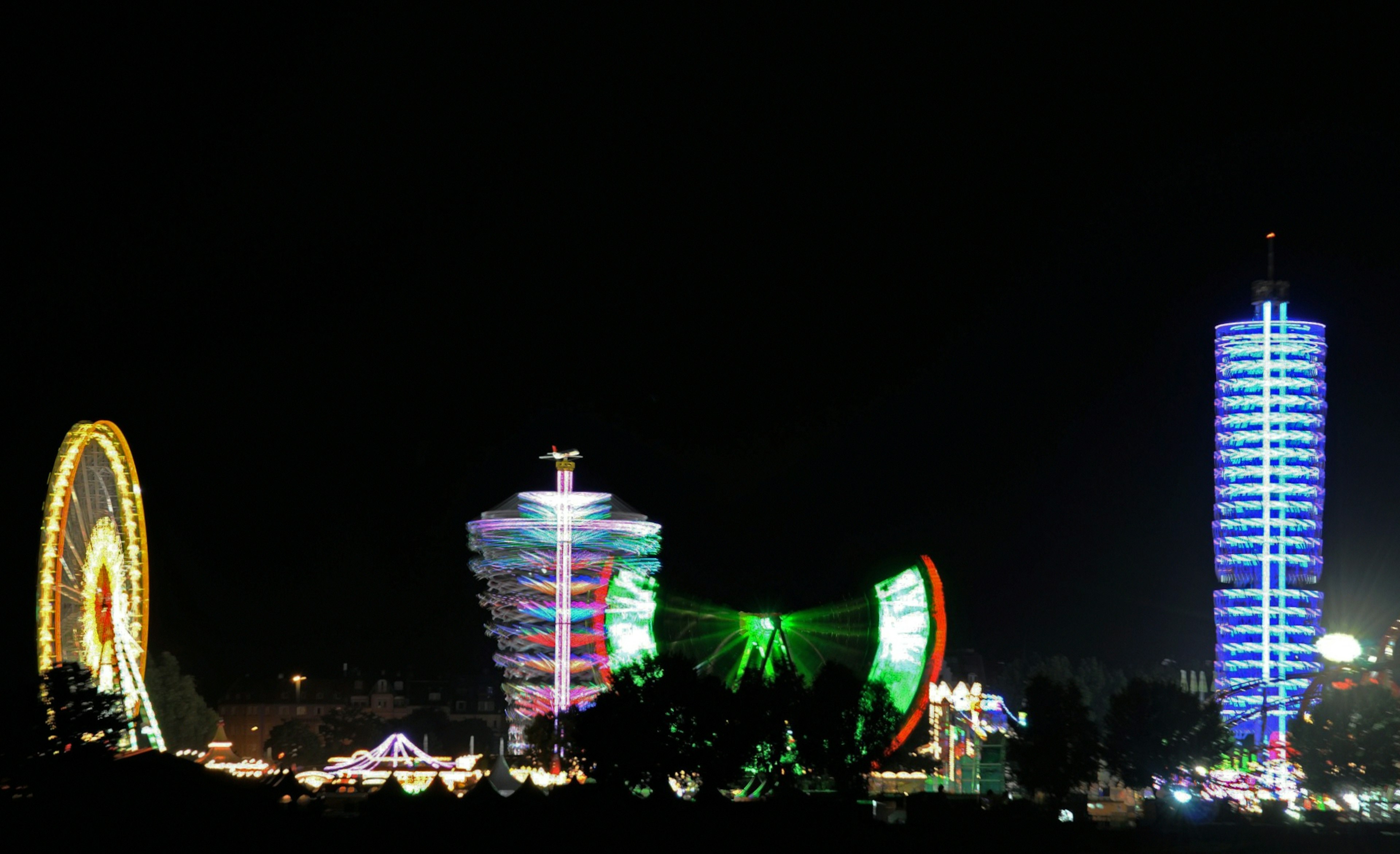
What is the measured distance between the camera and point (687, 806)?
50.1m

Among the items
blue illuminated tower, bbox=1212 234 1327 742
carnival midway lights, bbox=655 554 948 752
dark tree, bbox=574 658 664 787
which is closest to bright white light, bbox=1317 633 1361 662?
blue illuminated tower, bbox=1212 234 1327 742

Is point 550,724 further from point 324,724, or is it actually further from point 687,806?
point 324,724

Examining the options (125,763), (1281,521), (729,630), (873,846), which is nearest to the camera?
(125,763)

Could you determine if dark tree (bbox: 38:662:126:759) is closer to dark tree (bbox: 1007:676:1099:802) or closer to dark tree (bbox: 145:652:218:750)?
dark tree (bbox: 1007:676:1099:802)

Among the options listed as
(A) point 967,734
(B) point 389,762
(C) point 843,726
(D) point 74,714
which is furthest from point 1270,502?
(D) point 74,714

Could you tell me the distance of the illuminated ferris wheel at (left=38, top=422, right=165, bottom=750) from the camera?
2446 inches

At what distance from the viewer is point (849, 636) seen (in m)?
80.9

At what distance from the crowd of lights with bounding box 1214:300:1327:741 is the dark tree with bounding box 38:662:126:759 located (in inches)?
3535

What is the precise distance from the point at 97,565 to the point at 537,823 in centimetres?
2661

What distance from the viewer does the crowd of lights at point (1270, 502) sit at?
12488cm

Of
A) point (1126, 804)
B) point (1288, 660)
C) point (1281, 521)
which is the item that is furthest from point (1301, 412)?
point (1126, 804)

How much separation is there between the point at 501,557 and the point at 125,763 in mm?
62493

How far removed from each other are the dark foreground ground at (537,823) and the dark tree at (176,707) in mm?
54414

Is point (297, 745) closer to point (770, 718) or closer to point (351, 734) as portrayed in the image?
point (351, 734)
